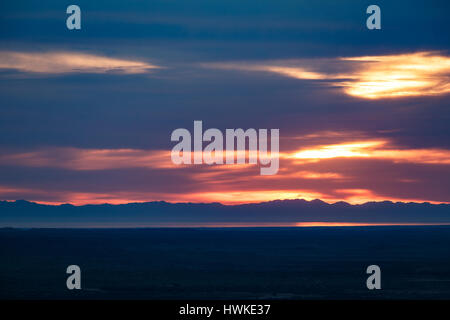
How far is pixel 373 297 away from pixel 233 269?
24535 millimetres

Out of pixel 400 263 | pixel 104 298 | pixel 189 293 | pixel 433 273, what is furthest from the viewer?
pixel 400 263

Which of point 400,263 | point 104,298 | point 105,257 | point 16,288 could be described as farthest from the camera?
point 105,257

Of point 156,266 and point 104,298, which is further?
point 156,266

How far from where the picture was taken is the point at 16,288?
49.9m

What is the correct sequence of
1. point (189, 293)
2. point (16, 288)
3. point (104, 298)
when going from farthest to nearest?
point (16, 288), point (189, 293), point (104, 298)

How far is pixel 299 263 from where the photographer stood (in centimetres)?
7488

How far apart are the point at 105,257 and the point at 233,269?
26.2 meters

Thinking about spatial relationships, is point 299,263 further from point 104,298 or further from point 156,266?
point 104,298
